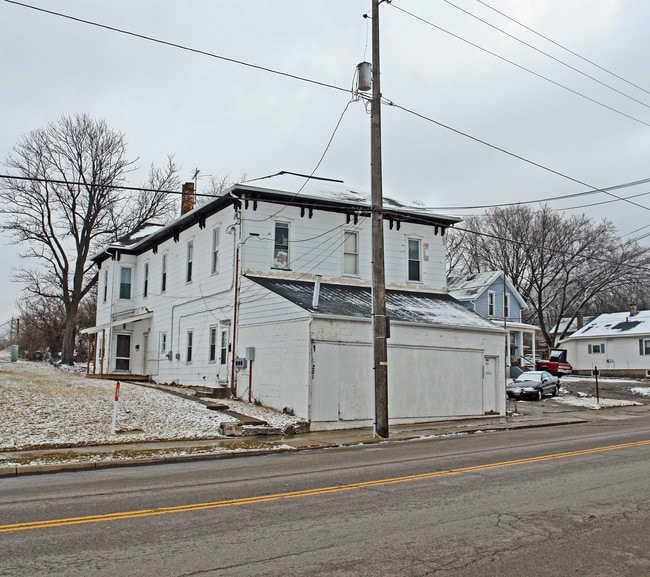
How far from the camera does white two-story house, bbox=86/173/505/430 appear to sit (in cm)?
1920

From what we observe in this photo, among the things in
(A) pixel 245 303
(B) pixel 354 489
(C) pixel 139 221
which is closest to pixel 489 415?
(A) pixel 245 303

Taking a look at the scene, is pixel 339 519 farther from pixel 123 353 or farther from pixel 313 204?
pixel 123 353

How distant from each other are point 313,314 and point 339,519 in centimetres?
1135

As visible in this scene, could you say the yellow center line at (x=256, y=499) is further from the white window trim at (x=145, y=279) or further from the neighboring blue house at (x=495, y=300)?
the neighboring blue house at (x=495, y=300)

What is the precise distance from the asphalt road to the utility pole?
4.43 meters

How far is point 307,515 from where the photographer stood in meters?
7.52

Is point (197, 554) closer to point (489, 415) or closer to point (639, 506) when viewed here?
point (639, 506)

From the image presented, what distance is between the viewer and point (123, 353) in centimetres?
3316

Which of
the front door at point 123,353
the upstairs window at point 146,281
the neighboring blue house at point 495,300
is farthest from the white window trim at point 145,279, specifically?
the neighboring blue house at point 495,300

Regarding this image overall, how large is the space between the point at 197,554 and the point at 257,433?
10.8m

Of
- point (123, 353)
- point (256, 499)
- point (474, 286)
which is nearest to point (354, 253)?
point (123, 353)

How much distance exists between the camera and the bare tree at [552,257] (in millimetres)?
57875

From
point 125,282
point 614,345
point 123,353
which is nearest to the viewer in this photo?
point 123,353

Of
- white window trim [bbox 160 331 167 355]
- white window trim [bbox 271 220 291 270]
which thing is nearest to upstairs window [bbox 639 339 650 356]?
white window trim [bbox 271 220 291 270]
